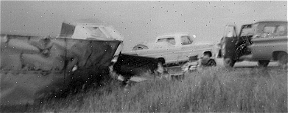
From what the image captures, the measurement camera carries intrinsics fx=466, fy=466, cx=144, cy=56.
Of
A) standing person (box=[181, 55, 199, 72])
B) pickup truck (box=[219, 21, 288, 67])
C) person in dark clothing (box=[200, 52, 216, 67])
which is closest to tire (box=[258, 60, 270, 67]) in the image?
pickup truck (box=[219, 21, 288, 67])

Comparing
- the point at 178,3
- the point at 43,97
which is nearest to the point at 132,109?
the point at 43,97

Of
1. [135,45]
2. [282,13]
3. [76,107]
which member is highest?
[282,13]

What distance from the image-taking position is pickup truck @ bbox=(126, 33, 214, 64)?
12.1 feet

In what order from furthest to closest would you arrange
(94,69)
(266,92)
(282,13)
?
1. (94,69)
2. (282,13)
3. (266,92)

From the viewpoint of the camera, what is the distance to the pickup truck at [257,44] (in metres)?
3.26

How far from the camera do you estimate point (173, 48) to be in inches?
144

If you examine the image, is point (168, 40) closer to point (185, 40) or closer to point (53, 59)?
point (185, 40)

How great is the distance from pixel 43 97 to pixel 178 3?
51.6 inches

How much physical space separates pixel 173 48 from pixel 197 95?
450 mm

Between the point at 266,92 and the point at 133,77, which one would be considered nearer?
the point at 266,92

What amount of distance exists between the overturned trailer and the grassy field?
0.16 meters

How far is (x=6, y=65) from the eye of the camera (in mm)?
3449

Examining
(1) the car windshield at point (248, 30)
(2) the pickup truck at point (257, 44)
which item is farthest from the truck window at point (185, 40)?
(1) the car windshield at point (248, 30)

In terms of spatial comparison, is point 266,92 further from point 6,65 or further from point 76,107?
point 6,65
